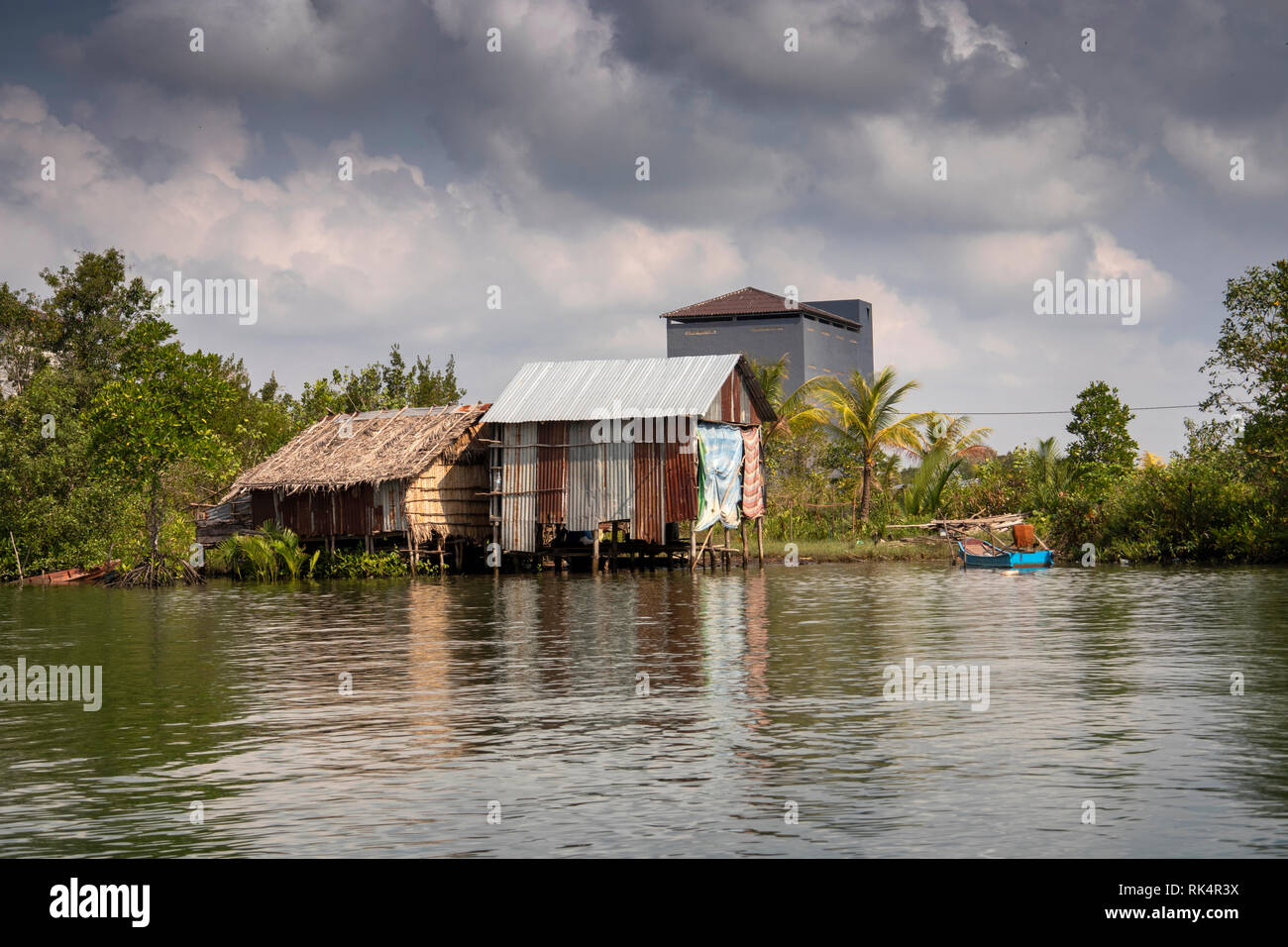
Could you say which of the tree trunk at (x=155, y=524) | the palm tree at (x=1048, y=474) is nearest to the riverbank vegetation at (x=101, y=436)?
the tree trunk at (x=155, y=524)

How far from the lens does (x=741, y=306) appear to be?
121688mm

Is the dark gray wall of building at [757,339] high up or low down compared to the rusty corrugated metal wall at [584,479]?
up

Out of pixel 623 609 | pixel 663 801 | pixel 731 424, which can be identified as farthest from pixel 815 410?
pixel 663 801

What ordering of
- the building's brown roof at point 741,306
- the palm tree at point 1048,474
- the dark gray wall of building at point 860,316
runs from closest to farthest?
the palm tree at point 1048,474, the building's brown roof at point 741,306, the dark gray wall of building at point 860,316

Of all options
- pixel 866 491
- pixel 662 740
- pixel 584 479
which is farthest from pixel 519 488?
pixel 662 740

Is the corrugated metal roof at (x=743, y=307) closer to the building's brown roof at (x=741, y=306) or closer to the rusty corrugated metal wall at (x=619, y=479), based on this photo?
the building's brown roof at (x=741, y=306)

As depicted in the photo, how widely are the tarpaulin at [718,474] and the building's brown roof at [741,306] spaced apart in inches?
3167

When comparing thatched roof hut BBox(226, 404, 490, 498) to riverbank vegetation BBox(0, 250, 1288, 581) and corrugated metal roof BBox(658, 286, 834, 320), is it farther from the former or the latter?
corrugated metal roof BBox(658, 286, 834, 320)

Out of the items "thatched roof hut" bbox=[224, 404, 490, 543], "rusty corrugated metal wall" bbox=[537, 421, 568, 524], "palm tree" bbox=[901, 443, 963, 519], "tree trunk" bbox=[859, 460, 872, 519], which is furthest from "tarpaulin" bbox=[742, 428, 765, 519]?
"thatched roof hut" bbox=[224, 404, 490, 543]

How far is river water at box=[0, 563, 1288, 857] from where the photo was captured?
7.94 meters

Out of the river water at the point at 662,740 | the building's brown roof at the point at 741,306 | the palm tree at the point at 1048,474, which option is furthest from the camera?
the building's brown roof at the point at 741,306

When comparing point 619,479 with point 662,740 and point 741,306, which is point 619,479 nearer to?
point 662,740

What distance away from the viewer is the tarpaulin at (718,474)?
39.4 metres

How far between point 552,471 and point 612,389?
124 inches
